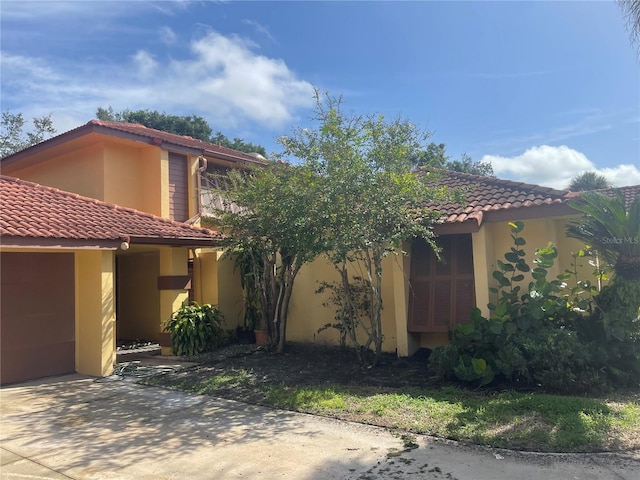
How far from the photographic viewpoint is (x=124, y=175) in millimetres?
14039

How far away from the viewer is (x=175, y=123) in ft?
117

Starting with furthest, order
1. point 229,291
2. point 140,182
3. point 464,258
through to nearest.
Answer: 1. point 140,182
2. point 229,291
3. point 464,258

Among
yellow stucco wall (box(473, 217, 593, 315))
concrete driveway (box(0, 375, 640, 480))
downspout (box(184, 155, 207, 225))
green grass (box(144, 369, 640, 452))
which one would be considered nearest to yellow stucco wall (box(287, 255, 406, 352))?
yellow stucco wall (box(473, 217, 593, 315))

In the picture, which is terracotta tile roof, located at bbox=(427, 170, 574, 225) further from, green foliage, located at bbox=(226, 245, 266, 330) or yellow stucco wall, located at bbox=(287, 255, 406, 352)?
green foliage, located at bbox=(226, 245, 266, 330)

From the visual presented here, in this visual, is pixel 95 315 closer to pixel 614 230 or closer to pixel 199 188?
pixel 199 188

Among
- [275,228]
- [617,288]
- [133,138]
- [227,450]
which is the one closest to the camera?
[227,450]

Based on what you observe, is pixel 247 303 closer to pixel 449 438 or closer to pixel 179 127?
pixel 449 438

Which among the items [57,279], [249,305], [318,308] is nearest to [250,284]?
[249,305]

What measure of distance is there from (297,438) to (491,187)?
7417 mm

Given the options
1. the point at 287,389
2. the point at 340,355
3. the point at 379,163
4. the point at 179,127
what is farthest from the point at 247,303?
the point at 179,127

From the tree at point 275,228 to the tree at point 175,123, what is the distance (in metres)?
24.6

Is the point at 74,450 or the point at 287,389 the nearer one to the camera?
the point at 74,450

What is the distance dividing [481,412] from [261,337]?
6669mm

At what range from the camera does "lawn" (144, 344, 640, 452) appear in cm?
538
